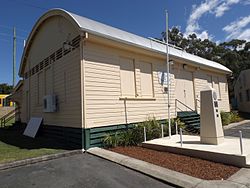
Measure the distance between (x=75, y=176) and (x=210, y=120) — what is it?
462cm

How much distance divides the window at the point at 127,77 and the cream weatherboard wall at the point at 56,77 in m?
2.09

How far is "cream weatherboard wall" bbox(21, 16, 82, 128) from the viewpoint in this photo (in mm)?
8609

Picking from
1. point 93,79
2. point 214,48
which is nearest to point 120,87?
point 93,79

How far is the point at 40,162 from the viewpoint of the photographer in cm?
657

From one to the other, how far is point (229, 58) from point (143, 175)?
34640 millimetres

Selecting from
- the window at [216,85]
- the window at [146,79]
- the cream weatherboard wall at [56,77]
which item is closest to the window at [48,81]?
the cream weatherboard wall at [56,77]

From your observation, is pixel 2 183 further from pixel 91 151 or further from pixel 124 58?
pixel 124 58

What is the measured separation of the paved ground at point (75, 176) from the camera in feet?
15.4

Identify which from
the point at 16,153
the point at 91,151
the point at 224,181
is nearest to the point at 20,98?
the point at 16,153

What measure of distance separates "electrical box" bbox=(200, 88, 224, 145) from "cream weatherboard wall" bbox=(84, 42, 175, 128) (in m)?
3.20

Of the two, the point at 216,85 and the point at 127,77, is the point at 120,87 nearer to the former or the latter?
the point at 127,77

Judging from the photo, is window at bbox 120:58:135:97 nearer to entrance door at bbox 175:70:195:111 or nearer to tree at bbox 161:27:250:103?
entrance door at bbox 175:70:195:111

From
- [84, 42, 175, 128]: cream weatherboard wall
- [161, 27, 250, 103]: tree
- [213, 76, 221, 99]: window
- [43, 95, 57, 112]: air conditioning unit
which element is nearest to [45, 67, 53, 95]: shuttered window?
[43, 95, 57, 112]: air conditioning unit

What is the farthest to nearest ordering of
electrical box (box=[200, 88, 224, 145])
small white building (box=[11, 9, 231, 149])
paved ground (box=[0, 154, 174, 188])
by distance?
small white building (box=[11, 9, 231, 149])
electrical box (box=[200, 88, 224, 145])
paved ground (box=[0, 154, 174, 188])
